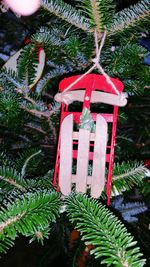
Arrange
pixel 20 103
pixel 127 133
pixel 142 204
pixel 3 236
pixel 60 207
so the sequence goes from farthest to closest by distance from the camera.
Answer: pixel 127 133
pixel 142 204
pixel 20 103
pixel 60 207
pixel 3 236

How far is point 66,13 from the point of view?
0.65m

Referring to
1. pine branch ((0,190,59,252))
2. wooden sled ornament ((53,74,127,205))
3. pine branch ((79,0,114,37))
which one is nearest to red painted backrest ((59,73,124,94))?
wooden sled ornament ((53,74,127,205))

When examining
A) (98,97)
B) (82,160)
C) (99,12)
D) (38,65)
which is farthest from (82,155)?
(38,65)

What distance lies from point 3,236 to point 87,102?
27cm

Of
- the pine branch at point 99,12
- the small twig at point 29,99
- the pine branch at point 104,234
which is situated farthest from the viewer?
the small twig at point 29,99

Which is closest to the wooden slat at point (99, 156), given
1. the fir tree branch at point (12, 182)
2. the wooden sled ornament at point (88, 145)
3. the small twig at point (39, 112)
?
the wooden sled ornament at point (88, 145)

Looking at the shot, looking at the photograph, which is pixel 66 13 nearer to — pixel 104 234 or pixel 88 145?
pixel 88 145

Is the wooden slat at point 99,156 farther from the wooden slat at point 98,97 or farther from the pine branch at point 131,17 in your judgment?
the pine branch at point 131,17

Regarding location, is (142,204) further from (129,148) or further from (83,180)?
(83,180)

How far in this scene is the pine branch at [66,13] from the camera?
65 cm

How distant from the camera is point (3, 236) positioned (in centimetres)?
41

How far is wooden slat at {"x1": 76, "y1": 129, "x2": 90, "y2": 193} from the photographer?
1.83 ft

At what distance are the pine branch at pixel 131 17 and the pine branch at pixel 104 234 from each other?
1.16ft

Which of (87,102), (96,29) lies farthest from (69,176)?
(96,29)
